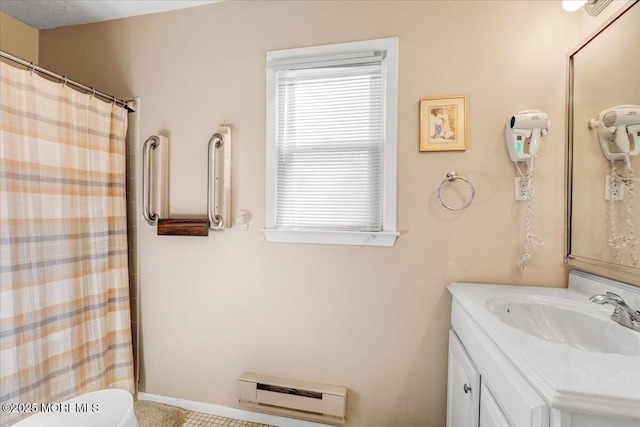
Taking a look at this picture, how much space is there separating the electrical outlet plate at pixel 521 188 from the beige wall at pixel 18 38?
128 inches

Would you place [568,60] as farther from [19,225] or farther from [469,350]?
[19,225]

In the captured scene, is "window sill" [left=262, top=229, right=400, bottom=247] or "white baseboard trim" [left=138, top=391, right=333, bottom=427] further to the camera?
"white baseboard trim" [left=138, top=391, right=333, bottom=427]

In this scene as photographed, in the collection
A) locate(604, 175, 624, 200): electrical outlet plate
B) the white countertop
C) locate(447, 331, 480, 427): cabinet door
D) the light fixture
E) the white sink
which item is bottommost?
locate(447, 331, 480, 427): cabinet door

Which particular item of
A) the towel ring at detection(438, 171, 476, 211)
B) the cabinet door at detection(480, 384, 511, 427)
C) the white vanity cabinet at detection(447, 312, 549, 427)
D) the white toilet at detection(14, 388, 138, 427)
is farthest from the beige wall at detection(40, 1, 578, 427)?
the white toilet at detection(14, 388, 138, 427)

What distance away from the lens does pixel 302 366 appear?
1693mm

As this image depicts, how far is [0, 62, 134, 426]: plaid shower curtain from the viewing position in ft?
4.21

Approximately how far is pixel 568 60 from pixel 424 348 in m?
1.62

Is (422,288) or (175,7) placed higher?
(175,7)

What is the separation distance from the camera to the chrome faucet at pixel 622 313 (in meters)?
0.93

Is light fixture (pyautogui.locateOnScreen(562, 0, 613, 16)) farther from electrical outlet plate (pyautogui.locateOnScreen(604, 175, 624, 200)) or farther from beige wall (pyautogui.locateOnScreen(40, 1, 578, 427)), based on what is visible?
electrical outlet plate (pyautogui.locateOnScreen(604, 175, 624, 200))

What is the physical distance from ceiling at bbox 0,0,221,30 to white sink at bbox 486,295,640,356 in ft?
7.64

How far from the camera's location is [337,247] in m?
1.64

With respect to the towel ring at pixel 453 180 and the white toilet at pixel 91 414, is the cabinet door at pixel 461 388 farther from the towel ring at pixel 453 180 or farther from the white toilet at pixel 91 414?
the white toilet at pixel 91 414

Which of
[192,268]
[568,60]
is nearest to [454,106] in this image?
[568,60]
